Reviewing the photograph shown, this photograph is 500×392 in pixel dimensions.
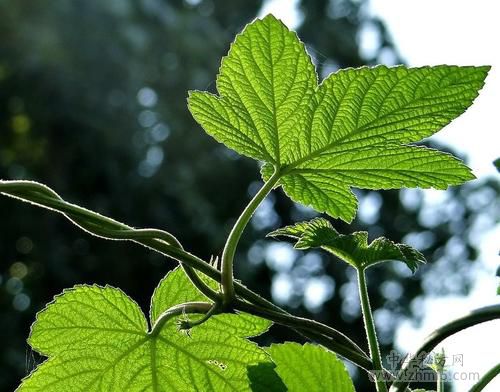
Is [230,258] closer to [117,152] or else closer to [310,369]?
[310,369]

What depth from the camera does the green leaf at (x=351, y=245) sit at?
1.64ft

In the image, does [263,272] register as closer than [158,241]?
No

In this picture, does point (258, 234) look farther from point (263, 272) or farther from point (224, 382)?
point (224, 382)

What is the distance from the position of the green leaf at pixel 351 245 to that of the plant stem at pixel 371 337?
0.01m

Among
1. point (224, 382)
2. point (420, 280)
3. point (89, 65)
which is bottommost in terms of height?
point (420, 280)

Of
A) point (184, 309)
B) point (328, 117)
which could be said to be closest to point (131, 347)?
point (184, 309)

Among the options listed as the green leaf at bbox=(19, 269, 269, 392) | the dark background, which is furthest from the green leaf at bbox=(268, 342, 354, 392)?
the dark background

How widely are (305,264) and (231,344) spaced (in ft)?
44.6

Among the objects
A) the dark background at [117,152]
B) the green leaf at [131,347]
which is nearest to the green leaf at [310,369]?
the green leaf at [131,347]

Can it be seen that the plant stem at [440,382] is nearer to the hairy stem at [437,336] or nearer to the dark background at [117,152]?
the hairy stem at [437,336]

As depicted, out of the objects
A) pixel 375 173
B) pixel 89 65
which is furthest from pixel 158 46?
pixel 375 173

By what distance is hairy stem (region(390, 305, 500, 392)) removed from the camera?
432 mm

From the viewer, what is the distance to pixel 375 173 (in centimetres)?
54

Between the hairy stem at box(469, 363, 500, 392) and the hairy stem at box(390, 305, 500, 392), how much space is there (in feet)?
0.12
